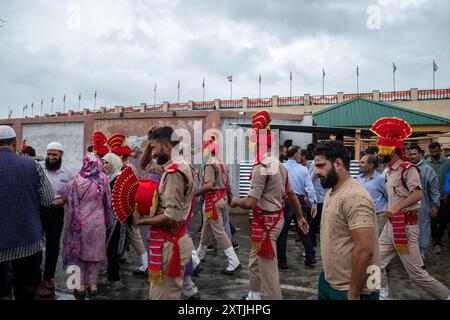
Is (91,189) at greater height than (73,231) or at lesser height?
greater

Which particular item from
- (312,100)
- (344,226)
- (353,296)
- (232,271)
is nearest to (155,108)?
(312,100)

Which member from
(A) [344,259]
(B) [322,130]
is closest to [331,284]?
(A) [344,259]

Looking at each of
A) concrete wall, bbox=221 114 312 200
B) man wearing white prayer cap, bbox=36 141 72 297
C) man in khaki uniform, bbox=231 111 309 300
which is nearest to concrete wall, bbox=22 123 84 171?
concrete wall, bbox=221 114 312 200

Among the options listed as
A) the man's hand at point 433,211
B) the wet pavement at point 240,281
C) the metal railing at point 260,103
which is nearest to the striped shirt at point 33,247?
the wet pavement at point 240,281

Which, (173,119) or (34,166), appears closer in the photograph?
(34,166)

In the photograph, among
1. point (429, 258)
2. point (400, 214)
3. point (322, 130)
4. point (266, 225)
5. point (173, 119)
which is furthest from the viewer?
point (173, 119)

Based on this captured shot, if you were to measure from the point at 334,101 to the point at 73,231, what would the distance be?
30.5 meters

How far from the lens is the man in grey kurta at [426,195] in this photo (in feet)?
19.2

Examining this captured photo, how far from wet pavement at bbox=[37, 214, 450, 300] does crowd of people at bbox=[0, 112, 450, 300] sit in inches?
6.5

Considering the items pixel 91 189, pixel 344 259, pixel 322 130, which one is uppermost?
pixel 322 130

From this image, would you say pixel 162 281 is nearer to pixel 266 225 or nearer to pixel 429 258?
pixel 266 225

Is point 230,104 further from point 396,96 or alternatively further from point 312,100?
point 396,96

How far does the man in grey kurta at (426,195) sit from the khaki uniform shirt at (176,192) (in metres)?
4.59

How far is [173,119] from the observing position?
1230 cm
